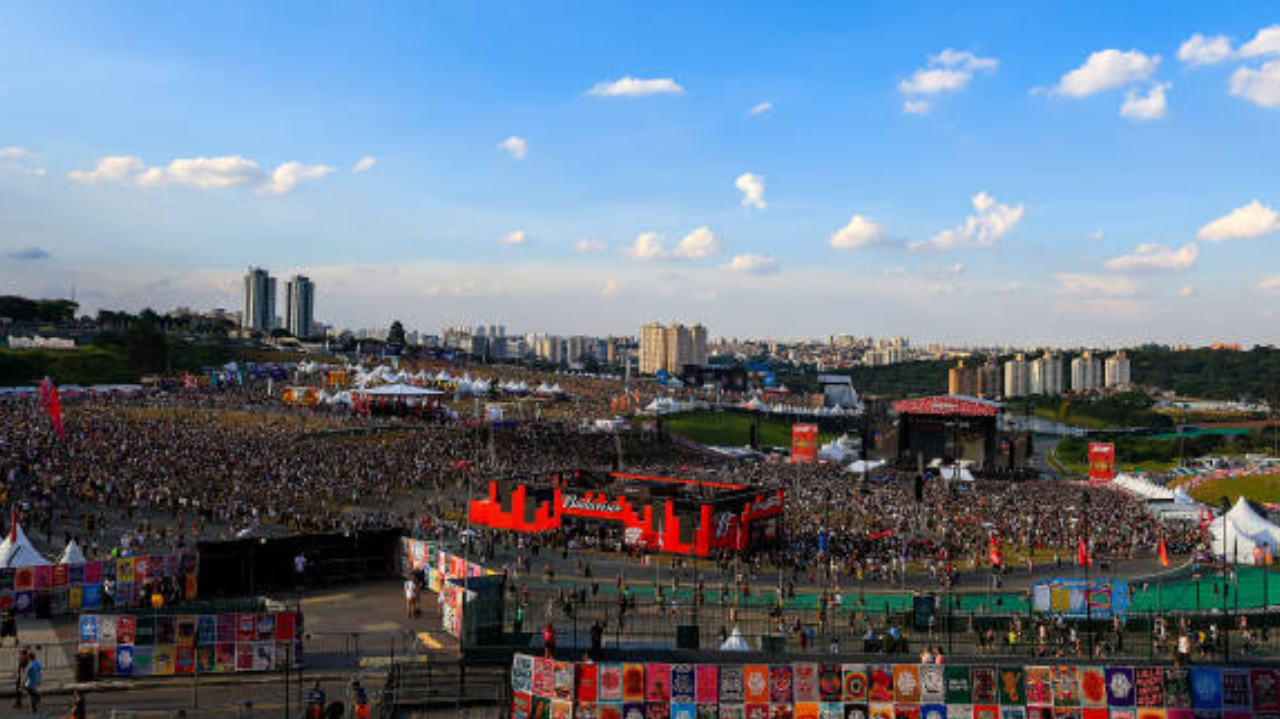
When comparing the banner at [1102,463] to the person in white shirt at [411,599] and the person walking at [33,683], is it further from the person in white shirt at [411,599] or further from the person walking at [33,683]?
the person walking at [33,683]

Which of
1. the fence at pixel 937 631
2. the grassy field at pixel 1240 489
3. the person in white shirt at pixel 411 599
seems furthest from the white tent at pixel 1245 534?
the person in white shirt at pixel 411 599

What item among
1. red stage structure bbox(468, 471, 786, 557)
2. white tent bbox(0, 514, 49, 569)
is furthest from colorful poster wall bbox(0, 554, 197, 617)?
red stage structure bbox(468, 471, 786, 557)

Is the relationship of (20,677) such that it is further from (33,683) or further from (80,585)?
(80,585)

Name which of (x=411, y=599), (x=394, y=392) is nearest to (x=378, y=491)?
(x=394, y=392)

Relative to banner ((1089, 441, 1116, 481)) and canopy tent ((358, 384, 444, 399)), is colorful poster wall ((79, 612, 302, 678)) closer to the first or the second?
canopy tent ((358, 384, 444, 399))

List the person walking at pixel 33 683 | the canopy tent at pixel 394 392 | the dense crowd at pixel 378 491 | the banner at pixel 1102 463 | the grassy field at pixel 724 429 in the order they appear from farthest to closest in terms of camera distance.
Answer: the grassy field at pixel 724 429
the canopy tent at pixel 394 392
the banner at pixel 1102 463
the dense crowd at pixel 378 491
the person walking at pixel 33 683

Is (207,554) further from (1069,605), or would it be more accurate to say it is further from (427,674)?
(1069,605)

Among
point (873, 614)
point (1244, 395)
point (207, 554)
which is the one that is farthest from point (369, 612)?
point (1244, 395)

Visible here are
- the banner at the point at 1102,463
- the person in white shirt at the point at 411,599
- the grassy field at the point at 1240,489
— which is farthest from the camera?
the banner at the point at 1102,463
